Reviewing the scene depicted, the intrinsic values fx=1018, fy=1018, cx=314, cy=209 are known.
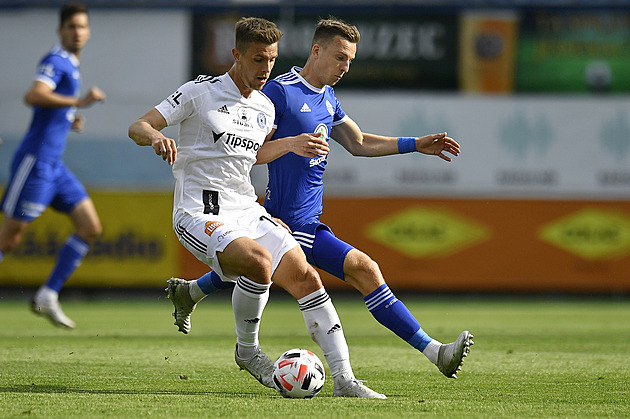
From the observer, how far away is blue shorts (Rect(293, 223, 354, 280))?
234 inches

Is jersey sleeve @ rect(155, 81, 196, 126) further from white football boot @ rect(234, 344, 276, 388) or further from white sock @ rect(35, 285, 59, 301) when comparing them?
white sock @ rect(35, 285, 59, 301)

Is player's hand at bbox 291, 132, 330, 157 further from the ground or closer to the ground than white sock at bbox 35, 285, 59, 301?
further from the ground

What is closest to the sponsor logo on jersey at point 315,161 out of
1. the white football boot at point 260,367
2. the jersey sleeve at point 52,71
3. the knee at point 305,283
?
the knee at point 305,283

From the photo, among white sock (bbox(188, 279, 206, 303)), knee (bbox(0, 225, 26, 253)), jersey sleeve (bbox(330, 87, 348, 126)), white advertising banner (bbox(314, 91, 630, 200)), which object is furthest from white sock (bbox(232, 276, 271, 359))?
white advertising banner (bbox(314, 91, 630, 200))

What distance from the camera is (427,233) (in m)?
16.2

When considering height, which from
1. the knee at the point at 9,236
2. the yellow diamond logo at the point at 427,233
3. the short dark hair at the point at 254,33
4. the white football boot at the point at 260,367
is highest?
the short dark hair at the point at 254,33

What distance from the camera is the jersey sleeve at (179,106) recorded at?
560cm

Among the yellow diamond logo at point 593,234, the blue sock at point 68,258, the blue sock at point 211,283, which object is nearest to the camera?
the blue sock at point 211,283

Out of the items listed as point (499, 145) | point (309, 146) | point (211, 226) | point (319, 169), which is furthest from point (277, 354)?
point (499, 145)

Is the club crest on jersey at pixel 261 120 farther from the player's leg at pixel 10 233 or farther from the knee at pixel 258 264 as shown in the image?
the player's leg at pixel 10 233

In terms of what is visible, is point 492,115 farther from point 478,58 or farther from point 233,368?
point 233,368

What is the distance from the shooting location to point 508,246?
1606 centimetres

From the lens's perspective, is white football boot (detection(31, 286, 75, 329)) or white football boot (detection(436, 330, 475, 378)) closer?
white football boot (detection(436, 330, 475, 378))

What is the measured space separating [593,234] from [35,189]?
9.62 meters
